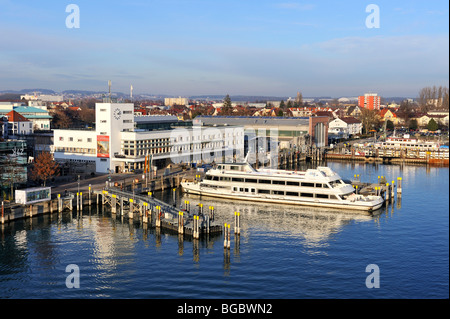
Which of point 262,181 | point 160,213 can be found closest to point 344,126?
point 262,181

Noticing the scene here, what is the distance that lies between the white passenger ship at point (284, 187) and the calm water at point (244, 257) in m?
1.49

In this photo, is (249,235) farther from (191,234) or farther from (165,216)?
(165,216)

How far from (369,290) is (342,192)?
1539 cm

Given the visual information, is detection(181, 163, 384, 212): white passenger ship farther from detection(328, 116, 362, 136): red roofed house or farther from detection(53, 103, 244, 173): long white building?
detection(328, 116, 362, 136): red roofed house

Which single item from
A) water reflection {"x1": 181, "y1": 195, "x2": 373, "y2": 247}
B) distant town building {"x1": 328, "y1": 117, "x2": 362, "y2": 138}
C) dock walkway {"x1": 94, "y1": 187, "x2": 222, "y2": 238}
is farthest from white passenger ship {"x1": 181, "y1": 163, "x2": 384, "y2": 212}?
distant town building {"x1": 328, "y1": 117, "x2": 362, "y2": 138}

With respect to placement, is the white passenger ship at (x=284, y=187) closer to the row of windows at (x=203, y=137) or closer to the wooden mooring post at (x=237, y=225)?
the wooden mooring post at (x=237, y=225)

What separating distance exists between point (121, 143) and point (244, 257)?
83.6 feet

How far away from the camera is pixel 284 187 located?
3684cm

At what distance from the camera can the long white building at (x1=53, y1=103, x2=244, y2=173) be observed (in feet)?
151

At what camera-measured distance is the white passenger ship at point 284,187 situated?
35.4 m

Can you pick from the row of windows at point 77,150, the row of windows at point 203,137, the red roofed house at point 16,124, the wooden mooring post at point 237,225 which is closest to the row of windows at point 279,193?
the wooden mooring post at point 237,225

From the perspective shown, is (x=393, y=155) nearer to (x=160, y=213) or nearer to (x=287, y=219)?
(x=287, y=219)

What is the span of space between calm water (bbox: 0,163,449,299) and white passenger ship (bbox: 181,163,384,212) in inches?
58.5
